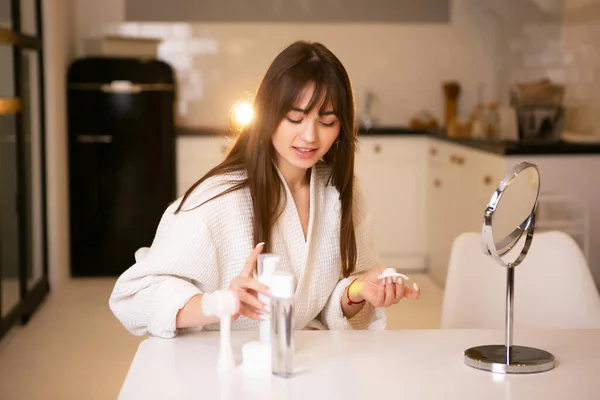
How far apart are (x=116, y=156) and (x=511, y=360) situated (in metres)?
4.49

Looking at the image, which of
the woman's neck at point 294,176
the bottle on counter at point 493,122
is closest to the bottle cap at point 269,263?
the woman's neck at point 294,176

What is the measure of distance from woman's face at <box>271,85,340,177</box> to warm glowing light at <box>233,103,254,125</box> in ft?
0.46

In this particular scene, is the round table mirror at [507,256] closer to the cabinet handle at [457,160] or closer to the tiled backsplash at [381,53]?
the cabinet handle at [457,160]

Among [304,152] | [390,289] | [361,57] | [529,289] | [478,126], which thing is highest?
[361,57]

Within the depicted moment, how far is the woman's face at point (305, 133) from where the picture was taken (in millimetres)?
1946

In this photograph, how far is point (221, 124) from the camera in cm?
646

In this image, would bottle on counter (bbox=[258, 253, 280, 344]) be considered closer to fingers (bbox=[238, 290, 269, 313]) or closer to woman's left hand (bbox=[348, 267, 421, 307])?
fingers (bbox=[238, 290, 269, 313])

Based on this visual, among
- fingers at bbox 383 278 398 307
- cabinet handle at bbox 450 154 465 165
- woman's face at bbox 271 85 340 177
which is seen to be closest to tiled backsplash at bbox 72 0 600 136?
cabinet handle at bbox 450 154 465 165

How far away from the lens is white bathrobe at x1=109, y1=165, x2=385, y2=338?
189 centimetres

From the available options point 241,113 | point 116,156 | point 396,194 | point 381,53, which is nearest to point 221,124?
point 116,156

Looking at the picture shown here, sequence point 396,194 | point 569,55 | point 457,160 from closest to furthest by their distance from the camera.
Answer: point 457,160
point 569,55
point 396,194

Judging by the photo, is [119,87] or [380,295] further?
[119,87]

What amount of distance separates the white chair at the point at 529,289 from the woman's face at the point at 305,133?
0.50 metres

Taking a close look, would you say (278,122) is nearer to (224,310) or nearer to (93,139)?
(224,310)
